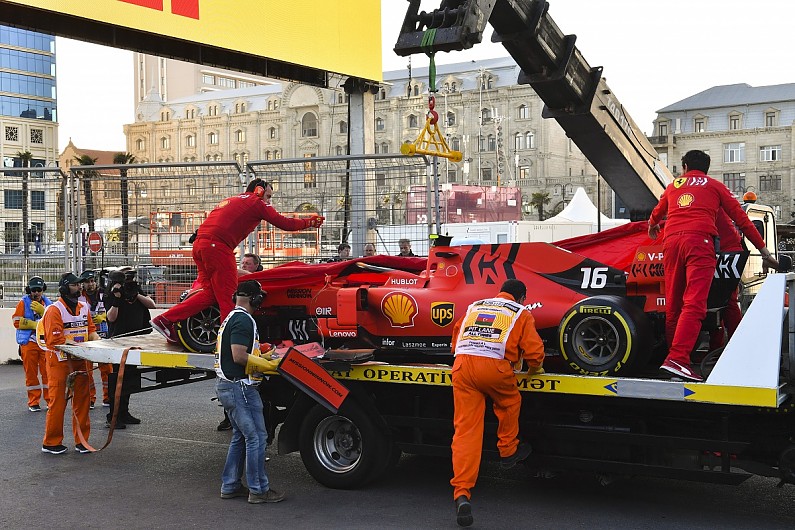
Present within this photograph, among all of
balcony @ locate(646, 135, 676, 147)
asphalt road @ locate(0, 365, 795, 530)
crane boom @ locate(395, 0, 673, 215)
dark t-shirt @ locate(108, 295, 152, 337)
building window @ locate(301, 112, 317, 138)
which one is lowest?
asphalt road @ locate(0, 365, 795, 530)

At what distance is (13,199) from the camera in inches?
609

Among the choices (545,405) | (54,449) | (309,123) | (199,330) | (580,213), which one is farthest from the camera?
(309,123)

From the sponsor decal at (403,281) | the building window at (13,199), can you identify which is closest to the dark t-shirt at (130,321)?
the sponsor decal at (403,281)

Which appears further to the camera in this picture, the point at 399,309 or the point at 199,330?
the point at 199,330

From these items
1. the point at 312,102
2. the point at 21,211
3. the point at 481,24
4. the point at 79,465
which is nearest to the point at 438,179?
the point at 481,24

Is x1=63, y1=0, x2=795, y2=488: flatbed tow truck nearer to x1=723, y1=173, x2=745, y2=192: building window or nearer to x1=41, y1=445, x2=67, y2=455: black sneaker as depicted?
x1=41, y1=445, x2=67, y2=455: black sneaker

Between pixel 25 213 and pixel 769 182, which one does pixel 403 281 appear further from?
pixel 769 182

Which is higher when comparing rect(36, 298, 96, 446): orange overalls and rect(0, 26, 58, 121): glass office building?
rect(0, 26, 58, 121): glass office building

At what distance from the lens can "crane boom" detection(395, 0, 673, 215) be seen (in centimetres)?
897

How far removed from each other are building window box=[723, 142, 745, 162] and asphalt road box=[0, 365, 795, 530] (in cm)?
8776

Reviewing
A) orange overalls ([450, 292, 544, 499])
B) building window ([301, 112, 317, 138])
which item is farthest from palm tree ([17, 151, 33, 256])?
building window ([301, 112, 317, 138])

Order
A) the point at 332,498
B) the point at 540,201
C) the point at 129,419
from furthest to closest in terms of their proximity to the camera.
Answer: the point at 540,201 < the point at 129,419 < the point at 332,498

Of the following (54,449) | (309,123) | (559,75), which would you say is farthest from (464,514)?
(309,123)

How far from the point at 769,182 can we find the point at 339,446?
8767cm
